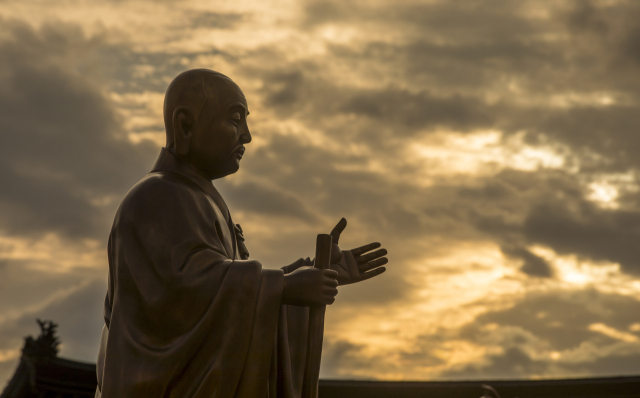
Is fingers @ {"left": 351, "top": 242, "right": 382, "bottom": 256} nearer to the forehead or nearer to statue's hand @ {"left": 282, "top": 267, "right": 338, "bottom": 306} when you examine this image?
statue's hand @ {"left": 282, "top": 267, "right": 338, "bottom": 306}

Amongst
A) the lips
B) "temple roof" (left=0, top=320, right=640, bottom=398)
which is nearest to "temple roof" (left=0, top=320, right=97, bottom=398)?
"temple roof" (left=0, top=320, right=640, bottom=398)

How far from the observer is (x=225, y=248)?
6.50 meters

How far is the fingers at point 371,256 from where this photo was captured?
7297 mm

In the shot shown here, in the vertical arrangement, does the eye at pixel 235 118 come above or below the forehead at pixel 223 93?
below

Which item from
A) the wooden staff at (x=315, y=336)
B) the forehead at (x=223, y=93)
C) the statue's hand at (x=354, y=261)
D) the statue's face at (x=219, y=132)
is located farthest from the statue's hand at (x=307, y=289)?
the forehead at (x=223, y=93)

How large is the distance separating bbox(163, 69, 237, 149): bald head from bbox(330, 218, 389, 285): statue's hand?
1.69 m

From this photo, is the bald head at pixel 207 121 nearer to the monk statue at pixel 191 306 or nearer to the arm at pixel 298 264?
the monk statue at pixel 191 306

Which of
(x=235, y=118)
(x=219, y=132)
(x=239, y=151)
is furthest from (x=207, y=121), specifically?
(x=239, y=151)

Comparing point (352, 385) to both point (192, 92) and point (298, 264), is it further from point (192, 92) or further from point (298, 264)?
point (192, 92)

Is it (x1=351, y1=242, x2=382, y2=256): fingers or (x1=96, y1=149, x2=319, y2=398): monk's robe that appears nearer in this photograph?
(x1=96, y1=149, x2=319, y2=398): monk's robe

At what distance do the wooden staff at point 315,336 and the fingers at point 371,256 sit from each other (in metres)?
0.98

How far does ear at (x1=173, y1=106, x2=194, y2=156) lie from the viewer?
673 centimetres

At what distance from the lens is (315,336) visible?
630cm

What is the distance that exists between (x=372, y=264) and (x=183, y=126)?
7.46ft
